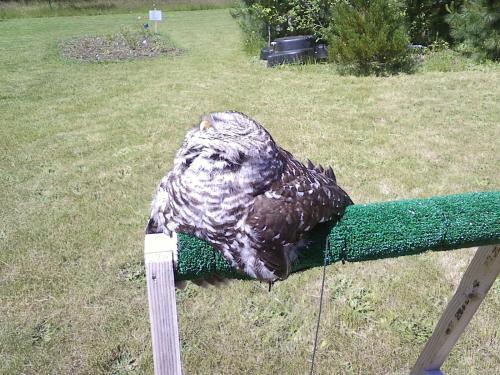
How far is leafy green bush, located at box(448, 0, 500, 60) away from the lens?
933cm

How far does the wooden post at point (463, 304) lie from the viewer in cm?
213

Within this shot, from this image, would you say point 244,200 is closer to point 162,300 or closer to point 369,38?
point 162,300

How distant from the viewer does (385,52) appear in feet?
30.9

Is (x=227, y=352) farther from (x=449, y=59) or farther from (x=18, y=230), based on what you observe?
(x=449, y=59)

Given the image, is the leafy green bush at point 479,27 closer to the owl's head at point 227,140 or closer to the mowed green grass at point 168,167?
the mowed green grass at point 168,167

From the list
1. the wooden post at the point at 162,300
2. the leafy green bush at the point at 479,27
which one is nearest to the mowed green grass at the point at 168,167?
the leafy green bush at the point at 479,27

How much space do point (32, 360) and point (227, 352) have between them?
1.31 m

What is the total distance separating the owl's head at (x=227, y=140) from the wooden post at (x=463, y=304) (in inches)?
45.3

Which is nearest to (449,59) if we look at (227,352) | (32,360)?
(227,352)

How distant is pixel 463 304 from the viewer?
2283 mm

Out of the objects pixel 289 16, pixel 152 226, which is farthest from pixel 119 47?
pixel 152 226

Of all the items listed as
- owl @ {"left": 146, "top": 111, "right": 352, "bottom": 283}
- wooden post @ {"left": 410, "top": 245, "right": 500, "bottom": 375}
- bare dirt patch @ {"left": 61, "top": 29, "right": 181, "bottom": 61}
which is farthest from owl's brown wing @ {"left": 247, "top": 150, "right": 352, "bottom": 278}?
bare dirt patch @ {"left": 61, "top": 29, "right": 181, "bottom": 61}

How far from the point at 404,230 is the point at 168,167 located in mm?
4268

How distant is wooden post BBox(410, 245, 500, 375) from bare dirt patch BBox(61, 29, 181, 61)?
449 inches
